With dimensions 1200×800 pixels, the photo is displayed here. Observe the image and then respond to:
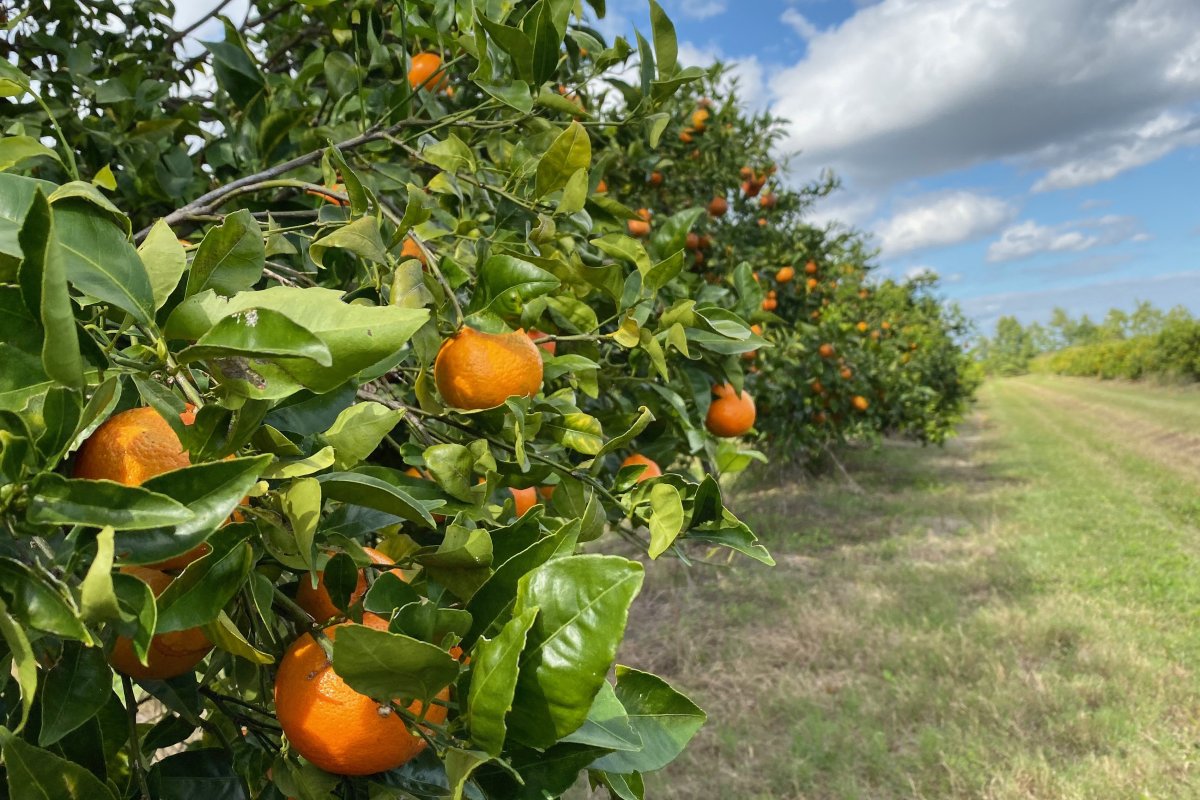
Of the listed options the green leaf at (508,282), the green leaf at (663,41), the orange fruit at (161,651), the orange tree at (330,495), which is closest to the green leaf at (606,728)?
the orange tree at (330,495)

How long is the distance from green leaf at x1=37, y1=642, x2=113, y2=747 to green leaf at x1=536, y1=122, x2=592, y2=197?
0.60 meters

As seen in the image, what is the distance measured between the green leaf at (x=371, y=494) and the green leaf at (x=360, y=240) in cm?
24

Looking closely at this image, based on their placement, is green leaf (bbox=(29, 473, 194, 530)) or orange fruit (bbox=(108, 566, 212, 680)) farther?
orange fruit (bbox=(108, 566, 212, 680))

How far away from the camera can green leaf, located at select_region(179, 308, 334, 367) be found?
356 millimetres

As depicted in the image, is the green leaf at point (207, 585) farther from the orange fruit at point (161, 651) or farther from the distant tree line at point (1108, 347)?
the distant tree line at point (1108, 347)

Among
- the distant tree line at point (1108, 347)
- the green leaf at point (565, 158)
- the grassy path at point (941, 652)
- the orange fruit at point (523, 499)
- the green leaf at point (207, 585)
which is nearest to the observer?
the green leaf at point (207, 585)

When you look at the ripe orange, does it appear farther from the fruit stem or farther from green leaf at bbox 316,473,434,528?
the fruit stem

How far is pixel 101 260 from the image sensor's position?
0.44 metres

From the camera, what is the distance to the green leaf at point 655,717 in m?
0.52

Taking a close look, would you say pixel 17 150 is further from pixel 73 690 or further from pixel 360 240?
pixel 73 690

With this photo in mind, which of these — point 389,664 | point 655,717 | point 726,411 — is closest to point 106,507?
point 389,664

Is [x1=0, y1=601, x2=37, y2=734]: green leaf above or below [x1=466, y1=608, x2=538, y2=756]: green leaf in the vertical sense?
above

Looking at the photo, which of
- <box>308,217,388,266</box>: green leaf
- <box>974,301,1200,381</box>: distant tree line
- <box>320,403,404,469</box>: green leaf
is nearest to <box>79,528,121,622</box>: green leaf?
<box>320,403,404,469</box>: green leaf

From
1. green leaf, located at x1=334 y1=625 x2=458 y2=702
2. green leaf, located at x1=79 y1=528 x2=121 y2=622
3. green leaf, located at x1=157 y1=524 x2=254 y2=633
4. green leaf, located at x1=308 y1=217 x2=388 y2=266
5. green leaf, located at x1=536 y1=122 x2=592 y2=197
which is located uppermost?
green leaf, located at x1=536 y1=122 x2=592 y2=197
